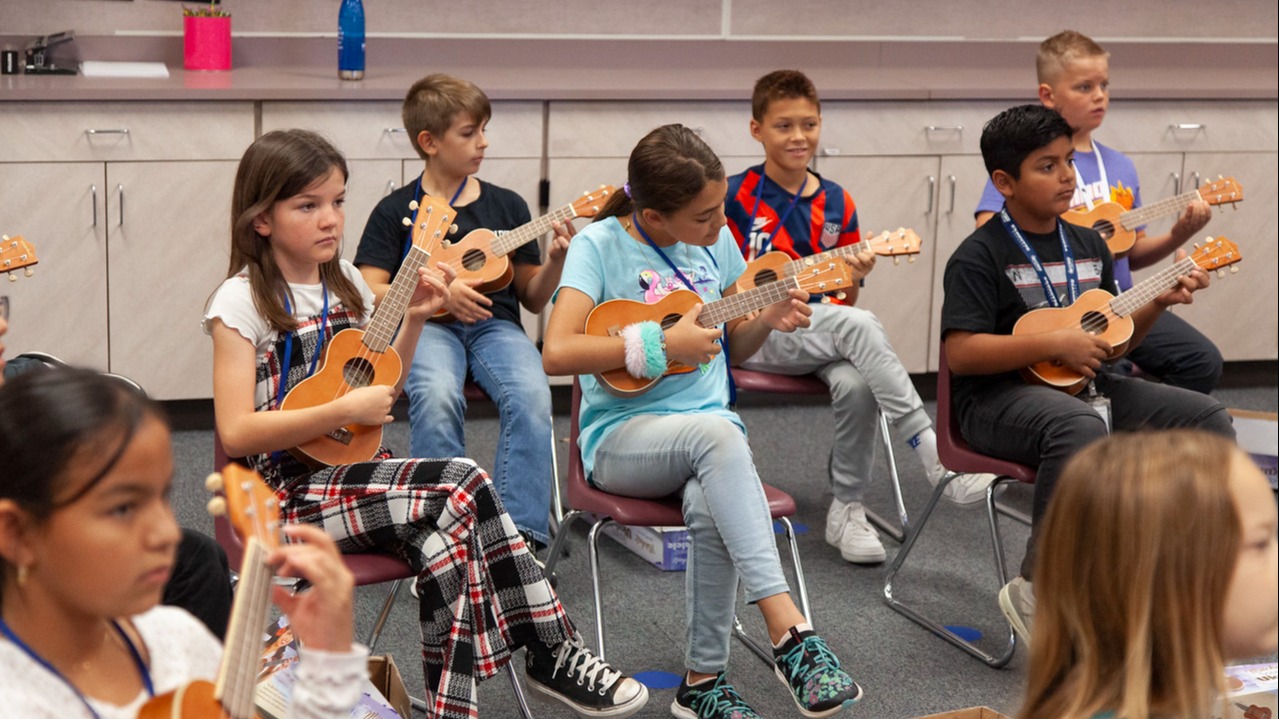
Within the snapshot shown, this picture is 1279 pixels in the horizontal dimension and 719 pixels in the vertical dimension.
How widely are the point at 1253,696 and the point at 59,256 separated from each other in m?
3.09

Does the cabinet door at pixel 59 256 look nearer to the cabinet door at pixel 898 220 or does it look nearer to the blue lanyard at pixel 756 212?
the blue lanyard at pixel 756 212

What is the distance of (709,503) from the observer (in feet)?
8.07

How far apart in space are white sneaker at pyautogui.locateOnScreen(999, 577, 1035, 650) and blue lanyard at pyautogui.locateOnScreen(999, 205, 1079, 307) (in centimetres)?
59

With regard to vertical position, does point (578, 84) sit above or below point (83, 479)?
above

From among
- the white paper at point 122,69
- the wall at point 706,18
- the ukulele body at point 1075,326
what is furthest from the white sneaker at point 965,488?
the white paper at point 122,69

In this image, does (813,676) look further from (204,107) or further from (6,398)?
(204,107)

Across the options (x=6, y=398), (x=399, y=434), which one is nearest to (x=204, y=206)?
(x=399, y=434)

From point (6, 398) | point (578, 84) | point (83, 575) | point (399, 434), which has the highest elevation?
point (578, 84)

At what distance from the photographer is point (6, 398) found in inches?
52.3

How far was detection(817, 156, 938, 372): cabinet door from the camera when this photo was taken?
4.37 metres

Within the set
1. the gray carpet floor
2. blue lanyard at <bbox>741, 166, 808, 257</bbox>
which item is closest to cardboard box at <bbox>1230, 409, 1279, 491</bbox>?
the gray carpet floor

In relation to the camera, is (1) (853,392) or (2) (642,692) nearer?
(2) (642,692)

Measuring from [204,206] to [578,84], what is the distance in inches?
44.0

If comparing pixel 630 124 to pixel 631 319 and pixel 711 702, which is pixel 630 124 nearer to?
pixel 631 319
